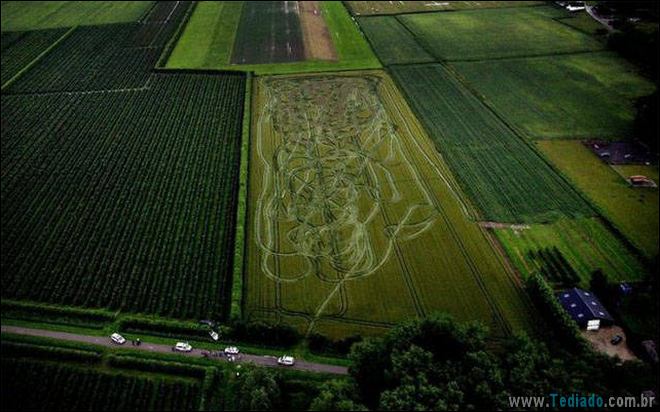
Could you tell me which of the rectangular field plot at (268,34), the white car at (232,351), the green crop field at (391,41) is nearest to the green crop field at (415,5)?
the green crop field at (391,41)

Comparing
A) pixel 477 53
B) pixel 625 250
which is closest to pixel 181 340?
pixel 625 250

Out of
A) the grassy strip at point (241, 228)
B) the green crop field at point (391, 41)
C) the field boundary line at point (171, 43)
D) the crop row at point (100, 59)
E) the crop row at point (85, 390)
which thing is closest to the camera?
the crop row at point (85, 390)

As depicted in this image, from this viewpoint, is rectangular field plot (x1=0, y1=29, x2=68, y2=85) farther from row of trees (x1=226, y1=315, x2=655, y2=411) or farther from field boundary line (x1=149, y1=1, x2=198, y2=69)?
row of trees (x1=226, y1=315, x2=655, y2=411)

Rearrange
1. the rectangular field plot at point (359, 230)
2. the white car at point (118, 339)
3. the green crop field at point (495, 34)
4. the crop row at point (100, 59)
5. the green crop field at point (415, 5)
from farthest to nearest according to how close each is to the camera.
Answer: the green crop field at point (415, 5) < the green crop field at point (495, 34) < the crop row at point (100, 59) < the rectangular field plot at point (359, 230) < the white car at point (118, 339)

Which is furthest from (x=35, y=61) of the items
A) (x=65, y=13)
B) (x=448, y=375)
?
(x=448, y=375)

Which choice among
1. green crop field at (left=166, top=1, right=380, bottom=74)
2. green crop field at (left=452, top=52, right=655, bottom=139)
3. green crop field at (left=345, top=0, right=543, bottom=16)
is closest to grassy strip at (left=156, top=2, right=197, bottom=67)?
green crop field at (left=166, top=1, right=380, bottom=74)

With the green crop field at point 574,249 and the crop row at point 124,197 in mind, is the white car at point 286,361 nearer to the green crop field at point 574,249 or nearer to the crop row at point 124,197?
the crop row at point 124,197
